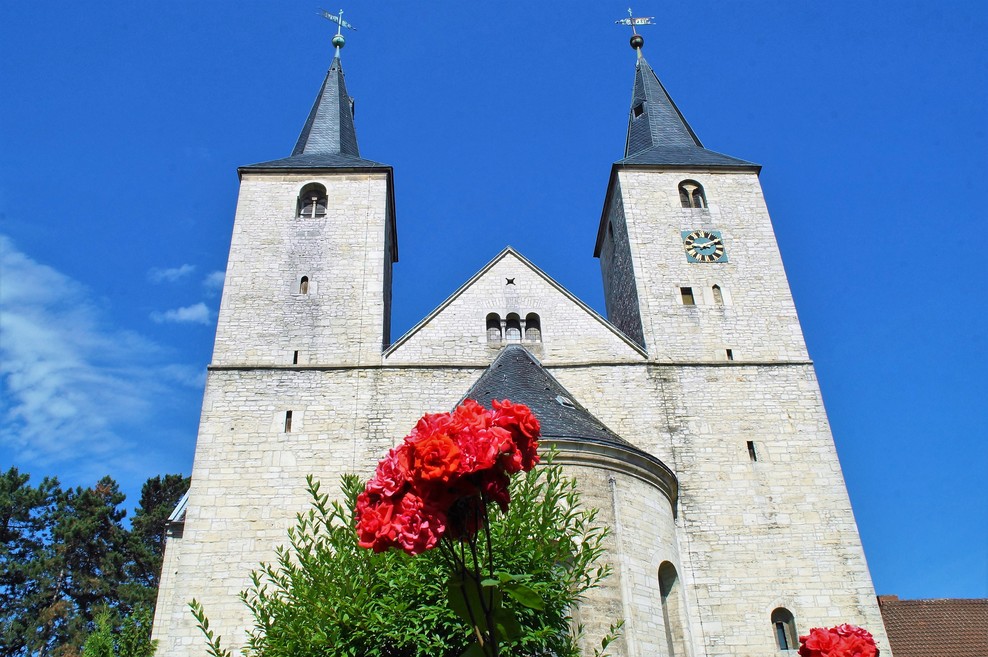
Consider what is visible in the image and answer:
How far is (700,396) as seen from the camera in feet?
52.7

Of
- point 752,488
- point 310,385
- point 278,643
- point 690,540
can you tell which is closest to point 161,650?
point 310,385

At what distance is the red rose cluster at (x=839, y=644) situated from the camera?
6027mm

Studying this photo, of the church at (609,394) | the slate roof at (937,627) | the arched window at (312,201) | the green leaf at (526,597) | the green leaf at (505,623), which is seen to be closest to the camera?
the green leaf at (526,597)

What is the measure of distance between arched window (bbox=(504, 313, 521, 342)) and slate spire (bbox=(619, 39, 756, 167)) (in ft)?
17.5

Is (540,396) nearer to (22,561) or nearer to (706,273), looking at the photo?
(706,273)

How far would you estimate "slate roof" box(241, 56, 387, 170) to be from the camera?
19719 millimetres

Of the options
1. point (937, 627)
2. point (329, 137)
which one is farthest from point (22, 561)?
point (937, 627)

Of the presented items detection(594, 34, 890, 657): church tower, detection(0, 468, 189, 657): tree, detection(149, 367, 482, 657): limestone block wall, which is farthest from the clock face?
detection(0, 468, 189, 657): tree

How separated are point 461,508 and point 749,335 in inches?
568

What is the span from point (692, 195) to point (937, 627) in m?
11.8

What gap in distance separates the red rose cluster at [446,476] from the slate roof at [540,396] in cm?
857

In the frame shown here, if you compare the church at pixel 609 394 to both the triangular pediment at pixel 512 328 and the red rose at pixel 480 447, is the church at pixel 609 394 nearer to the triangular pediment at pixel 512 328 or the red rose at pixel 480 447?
the triangular pediment at pixel 512 328

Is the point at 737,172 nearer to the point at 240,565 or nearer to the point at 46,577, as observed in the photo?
the point at 240,565

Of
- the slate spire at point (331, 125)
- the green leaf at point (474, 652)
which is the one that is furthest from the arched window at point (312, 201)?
the green leaf at point (474, 652)
